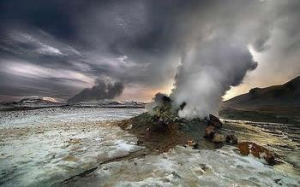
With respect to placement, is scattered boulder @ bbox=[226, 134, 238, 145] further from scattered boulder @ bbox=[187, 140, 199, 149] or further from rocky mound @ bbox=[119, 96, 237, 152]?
scattered boulder @ bbox=[187, 140, 199, 149]

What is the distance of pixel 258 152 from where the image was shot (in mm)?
15547

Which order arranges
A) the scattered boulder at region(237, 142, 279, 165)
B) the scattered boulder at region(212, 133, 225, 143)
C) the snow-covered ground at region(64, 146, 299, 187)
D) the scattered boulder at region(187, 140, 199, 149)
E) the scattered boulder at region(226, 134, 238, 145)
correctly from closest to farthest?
the snow-covered ground at region(64, 146, 299, 187) < the scattered boulder at region(237, 142, 279, 165) < the scattered boulder at region(187, 140, 199, 149) < the scattered boulder at region(226, 134, 238, 145) < the scattered boulder at region(212, 133, 225, 143)

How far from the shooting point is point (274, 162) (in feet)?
47.6

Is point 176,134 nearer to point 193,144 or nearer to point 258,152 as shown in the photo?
point 193,144

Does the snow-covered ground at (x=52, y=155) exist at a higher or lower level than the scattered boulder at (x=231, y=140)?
lower

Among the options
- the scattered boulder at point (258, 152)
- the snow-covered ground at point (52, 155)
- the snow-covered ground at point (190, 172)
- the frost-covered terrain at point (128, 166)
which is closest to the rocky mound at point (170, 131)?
the frost-covered terrain at point (128, 166)

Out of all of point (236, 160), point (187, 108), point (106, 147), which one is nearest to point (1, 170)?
point (106, 147)

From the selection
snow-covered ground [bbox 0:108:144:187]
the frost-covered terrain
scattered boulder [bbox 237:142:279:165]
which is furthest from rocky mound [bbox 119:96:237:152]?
scattered boulder [bbox 237:142:279:165]

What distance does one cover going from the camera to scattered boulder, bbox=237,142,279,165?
14.6m

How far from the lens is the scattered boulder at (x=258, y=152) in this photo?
1458 centimetres

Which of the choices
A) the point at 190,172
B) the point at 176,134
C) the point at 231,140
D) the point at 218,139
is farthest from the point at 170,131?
the point at 190,172

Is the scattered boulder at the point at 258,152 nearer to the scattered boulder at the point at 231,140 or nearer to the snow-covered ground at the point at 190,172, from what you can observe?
the snow-covered ground at the point at 190,172

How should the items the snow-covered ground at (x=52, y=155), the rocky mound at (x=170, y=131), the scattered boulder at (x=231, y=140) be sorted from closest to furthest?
the snow-covered ground at (x=52, y=155) < the rocky mound at (x=170, y=131) < the scattered boulder at (x=231, y=140)

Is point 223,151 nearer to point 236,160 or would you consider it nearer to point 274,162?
point 236,160
